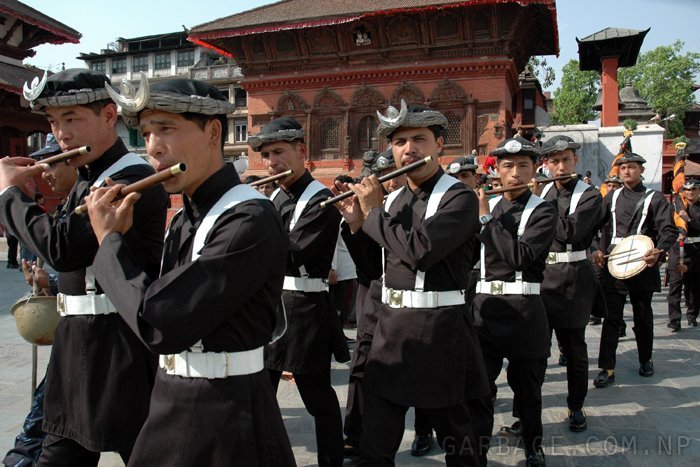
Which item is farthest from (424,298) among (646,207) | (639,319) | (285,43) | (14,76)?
(14,76)

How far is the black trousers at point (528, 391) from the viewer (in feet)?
12.6

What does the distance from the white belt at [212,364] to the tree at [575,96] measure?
5144 centimetres

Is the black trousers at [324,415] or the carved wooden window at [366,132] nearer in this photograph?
the black trousers at [324,415]

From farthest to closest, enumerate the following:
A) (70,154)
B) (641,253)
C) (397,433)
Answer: (641,253), (397,433), (70,154)

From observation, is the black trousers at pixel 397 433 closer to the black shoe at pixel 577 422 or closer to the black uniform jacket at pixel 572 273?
the black shoe at pixel 577 422

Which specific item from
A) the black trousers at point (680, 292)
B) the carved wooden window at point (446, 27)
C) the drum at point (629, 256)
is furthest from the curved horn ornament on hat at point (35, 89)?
the carved wooden window at point (446, 27)

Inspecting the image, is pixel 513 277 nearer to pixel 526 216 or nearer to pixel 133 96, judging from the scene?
pixel 526 216

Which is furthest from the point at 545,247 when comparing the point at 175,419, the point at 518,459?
the point at 175,419

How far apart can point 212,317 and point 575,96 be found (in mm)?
53218

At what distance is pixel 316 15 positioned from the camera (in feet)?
65.3

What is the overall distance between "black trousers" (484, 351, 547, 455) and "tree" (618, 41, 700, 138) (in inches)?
2060

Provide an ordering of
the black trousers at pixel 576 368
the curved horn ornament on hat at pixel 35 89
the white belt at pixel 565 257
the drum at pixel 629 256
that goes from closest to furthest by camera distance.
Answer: the curved horn ornament on hat at pixel 35 89 → the black trousers at pixel 576 368 → the white belt at pixel 565 257 → the drum at pixel 629 256

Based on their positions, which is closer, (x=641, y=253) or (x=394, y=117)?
(x=394, y=117)

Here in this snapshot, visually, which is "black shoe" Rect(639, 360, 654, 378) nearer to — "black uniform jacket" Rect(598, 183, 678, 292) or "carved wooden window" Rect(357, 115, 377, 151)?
"black uniform jacket" Rect(598, 183, 678, 292)
